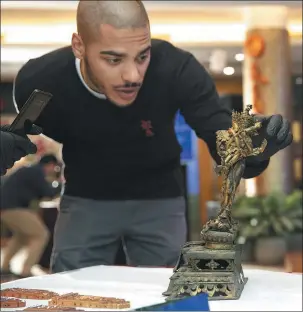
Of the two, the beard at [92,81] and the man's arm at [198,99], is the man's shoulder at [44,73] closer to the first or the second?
the beard at [92,81]

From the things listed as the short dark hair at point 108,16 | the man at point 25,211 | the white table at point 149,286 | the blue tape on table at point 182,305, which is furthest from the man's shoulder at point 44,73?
the man at point 25,211

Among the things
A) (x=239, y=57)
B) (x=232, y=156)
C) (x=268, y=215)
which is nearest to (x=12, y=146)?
(x=232, y=156)

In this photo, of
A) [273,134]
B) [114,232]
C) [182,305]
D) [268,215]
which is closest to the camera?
[182,305]

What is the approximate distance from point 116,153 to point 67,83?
17 centimetres

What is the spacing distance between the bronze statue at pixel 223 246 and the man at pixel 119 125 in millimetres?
296

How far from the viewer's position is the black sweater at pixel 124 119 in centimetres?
142

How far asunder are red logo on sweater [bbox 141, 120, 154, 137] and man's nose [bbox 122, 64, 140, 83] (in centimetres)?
13

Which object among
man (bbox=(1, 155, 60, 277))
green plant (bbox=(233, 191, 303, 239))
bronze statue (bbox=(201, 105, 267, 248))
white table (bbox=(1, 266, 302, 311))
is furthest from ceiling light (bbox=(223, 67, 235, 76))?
bronze statue (bbox=(201, 105, 267, 248))

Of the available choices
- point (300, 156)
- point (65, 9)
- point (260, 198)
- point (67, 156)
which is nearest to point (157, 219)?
point (67, 156)

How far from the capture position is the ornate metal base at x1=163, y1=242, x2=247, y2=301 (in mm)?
995

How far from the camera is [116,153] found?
1.44 m

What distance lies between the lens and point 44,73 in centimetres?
143

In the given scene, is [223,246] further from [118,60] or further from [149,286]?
[118,60]

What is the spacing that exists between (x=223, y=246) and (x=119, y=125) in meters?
0.47
